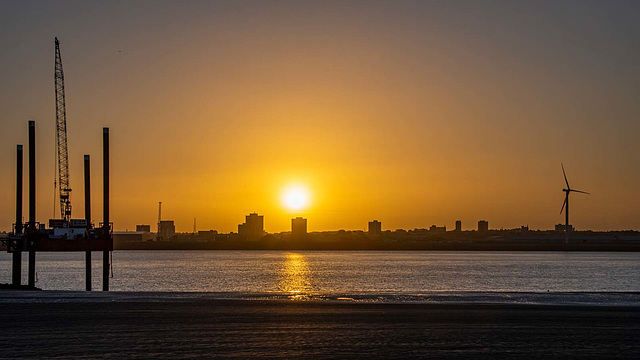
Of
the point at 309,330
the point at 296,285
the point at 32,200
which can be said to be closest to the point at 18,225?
the point at 32,200

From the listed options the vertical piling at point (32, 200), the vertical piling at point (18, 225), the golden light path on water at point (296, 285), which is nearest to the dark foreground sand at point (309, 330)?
the golden light path on water at point (296, 285)

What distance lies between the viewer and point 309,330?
76.7 feet

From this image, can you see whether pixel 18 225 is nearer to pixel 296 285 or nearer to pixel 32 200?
pixel 32 200

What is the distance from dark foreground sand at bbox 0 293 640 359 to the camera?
19484 mm

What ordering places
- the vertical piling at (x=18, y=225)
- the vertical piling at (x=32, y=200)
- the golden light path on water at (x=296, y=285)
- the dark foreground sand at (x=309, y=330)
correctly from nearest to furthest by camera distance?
the dark foreground sand at (x=309, y=330)
the golden light path on water at (x=296, y=285)
the vertical piling at (x=32, y=200)
the vertical piling at (x=18, y=225)

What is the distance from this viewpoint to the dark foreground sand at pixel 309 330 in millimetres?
19484

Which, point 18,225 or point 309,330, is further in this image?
point 18,225

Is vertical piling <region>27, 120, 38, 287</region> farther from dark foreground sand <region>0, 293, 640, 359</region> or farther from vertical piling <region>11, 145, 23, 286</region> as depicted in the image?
dark foreground sand <region>0, 293, 640, 359</region>

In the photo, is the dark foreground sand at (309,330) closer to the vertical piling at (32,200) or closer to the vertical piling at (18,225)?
the vertical piling at (32,200)

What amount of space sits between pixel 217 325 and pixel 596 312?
13868 millimetres

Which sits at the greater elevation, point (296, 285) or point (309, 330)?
point (309, 330)

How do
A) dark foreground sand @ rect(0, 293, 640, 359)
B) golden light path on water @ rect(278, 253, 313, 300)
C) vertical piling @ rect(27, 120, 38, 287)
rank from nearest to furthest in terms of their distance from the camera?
1. dark foreground sand @ rect(0, 293, 640, 359)
2. golden light path on water @ rect(278, 253, 313, 300)
3. vertical piling @ rect(27, 120, 38, 287)

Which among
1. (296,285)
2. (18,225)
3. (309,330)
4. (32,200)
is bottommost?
(296,285)

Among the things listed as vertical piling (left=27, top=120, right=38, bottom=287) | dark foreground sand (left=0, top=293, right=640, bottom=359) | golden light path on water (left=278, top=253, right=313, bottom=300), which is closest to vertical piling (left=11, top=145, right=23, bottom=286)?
vertical piling (left=27, top=120, right=38, bottom=287)
